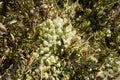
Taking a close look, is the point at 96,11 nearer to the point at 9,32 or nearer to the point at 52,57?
the point at 52,57

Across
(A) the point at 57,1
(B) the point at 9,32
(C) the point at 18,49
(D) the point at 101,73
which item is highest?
(A) the point at 57,1

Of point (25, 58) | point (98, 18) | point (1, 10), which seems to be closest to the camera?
point (25, 58)

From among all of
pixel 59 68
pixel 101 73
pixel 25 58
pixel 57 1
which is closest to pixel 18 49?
pixel 25 58

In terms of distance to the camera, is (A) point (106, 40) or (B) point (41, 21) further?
(A) point (106, 40)

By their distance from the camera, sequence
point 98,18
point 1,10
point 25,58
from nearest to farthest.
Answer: point 25,58
point 1,10
point 98,18

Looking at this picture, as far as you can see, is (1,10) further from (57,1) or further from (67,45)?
(67,45)

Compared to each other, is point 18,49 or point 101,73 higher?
point 18,49
